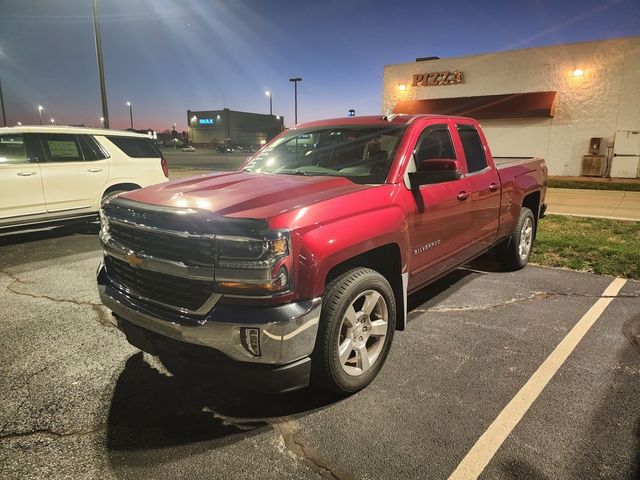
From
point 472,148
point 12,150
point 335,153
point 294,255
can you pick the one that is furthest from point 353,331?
point 12,150

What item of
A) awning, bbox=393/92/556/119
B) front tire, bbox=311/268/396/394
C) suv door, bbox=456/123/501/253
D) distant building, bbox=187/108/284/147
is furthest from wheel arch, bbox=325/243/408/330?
distant building, bbox=187/108/284/147

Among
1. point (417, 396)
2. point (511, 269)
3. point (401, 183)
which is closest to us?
point (417, 396)

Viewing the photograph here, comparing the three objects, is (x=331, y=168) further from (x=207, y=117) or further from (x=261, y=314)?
(x=207, y=117)

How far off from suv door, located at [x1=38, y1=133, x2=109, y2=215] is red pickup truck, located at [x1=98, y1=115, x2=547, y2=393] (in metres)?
4.89

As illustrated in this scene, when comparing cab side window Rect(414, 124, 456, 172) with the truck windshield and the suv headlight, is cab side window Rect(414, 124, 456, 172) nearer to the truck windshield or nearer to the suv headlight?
the truck windshield

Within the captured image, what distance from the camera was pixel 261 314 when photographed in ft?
7.66

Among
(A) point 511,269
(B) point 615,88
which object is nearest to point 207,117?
(B) point 615,88

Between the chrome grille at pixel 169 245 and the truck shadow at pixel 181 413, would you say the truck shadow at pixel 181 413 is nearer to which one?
the truck shadow at pixel 181 413

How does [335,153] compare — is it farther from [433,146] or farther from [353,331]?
[353,331]

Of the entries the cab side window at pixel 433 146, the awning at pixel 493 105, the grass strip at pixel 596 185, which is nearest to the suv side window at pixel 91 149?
the cab side window at pixel 433 146

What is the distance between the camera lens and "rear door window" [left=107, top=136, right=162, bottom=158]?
8.30 meters

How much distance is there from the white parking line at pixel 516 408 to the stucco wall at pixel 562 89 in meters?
18.2

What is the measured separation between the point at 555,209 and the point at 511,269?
20.1 ft

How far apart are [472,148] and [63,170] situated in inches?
256
